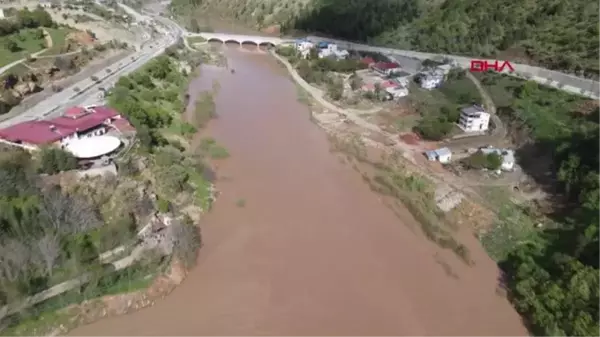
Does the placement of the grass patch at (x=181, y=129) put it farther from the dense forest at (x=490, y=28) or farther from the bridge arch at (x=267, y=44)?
the bridge arch at (x=267, y=44)

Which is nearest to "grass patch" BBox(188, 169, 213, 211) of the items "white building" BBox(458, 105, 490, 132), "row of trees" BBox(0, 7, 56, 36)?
"white building" BBox(458, 105, 490, 132)

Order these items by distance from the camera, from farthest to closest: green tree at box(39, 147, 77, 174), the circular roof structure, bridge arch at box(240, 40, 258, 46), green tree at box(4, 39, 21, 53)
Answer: bridge arch at box(240, 40, 258, 46) < green tree at box(4, 39, 21, 53) < the circular roof structure < green tree at box(39, 147, 77, 174)

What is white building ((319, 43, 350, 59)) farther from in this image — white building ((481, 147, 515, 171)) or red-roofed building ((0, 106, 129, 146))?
red-roofed building ((0, 106, 129, 146))

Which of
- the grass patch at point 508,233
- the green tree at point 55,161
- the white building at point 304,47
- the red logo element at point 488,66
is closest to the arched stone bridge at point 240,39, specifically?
the white building at point 304,47

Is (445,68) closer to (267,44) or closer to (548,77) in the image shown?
(548,77)

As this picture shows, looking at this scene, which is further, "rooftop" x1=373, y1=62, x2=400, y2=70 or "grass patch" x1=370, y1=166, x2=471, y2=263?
"rooftop" x1=373, y1=62, x2=400, y2=70

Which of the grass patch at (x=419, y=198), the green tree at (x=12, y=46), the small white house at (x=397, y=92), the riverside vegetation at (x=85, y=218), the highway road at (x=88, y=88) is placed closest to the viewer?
the riverside vegetation at (x=85, y=218)
